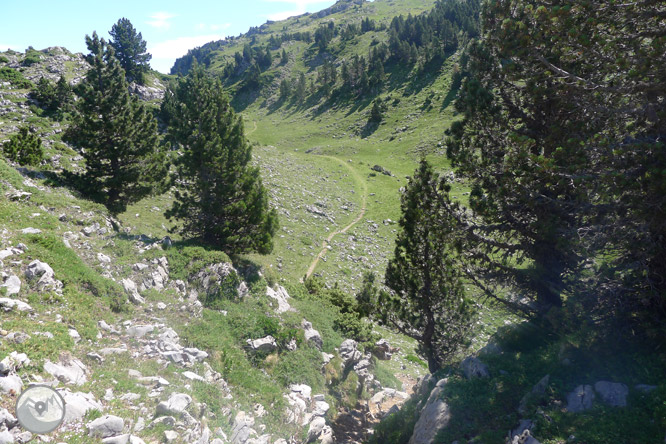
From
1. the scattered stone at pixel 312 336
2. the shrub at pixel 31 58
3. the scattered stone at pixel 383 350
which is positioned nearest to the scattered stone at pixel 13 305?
the scattered stone at pixel 312 336

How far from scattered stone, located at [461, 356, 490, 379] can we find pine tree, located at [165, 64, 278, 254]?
561 inches

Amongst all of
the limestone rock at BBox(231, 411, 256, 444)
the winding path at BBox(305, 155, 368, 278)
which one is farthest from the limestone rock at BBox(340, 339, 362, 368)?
the winding path at BBox(305, 155, 368, 278)

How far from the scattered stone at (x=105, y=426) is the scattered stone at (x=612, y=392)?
10.9 metres

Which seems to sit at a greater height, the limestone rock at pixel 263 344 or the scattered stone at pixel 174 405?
the scattered stone at pixel 174 405

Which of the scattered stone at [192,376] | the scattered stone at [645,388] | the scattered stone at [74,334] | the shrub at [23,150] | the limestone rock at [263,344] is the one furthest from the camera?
the shrub at [23,150]

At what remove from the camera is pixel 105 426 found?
23.0 feet

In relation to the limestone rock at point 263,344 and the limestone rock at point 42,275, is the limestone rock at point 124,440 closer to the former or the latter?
the limestone rock at point 42,275

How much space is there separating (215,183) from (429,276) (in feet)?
49.3

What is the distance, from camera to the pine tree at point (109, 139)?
78.9 ft

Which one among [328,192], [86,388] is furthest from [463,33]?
[86,388]

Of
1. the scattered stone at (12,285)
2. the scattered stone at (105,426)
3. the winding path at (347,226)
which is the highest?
the scattered stone at (12,285)

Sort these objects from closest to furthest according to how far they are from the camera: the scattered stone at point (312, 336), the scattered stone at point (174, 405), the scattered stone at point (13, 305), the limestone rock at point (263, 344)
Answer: the scattered stone at point (174, 405), the scattered stone at point (13, 305), the limestone rock at point (263, 344), the scattered stone at point (312, 336)

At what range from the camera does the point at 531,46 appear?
32.4ft

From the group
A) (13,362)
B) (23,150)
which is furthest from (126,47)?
(13,362)
